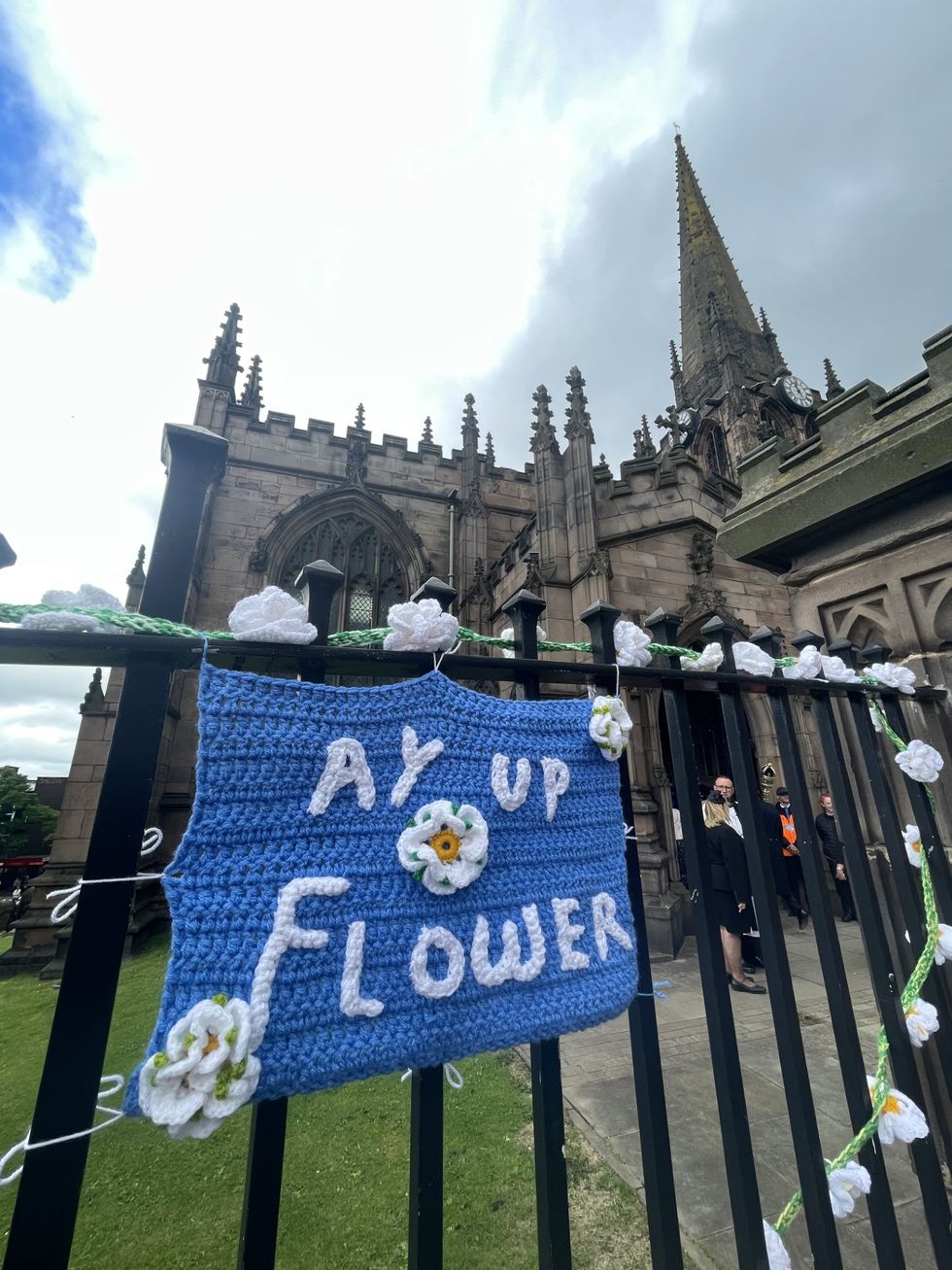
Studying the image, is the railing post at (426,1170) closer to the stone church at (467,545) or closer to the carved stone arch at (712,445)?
the stone church at (467,545)

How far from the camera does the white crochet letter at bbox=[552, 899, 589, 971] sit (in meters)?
1.17

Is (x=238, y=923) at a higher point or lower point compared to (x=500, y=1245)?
higher

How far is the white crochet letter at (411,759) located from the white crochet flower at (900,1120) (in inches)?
65.1

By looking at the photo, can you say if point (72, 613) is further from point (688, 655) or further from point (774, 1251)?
point (774, 1251)

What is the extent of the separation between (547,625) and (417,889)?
695 cm

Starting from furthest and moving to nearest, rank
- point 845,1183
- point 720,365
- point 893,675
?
point 720,365 → point 893,675 → point 845,1183

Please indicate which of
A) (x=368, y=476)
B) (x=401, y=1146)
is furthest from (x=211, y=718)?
(x=368, y=476)

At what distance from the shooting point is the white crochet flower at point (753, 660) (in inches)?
66.4

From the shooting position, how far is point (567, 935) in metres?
1.19

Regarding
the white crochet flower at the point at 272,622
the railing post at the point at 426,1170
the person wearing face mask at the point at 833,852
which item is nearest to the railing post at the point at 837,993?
the railing post at the point at 426,1170

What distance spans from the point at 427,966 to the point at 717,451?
76.5 feet

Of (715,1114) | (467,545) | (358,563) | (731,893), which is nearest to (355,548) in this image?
(358,563)

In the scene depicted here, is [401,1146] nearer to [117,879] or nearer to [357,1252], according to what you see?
[357,1252]

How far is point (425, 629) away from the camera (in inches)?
47.8
